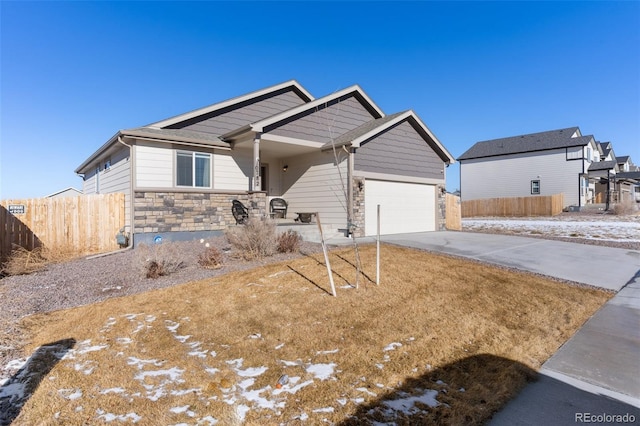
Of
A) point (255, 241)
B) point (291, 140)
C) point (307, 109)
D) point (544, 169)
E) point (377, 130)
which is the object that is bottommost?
point (255, 241)

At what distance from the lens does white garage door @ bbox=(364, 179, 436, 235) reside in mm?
12633

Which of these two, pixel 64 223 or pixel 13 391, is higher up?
pixel 64 223

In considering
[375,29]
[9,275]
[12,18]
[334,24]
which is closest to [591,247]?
[375,29]

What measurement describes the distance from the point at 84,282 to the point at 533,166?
3677 centimetres

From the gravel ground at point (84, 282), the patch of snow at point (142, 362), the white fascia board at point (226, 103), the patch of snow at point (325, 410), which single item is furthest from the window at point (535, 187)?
the patch of snow at point (142, 362)

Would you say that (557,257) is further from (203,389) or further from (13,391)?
(13,391)

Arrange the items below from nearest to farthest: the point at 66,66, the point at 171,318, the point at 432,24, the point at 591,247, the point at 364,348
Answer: the point at 364,348 < the point at 171,318 < the point at 591,247 < the point at 66,66 < the point at 432,24

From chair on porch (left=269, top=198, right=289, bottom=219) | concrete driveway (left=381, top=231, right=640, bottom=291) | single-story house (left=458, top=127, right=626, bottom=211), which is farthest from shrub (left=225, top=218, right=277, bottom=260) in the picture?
single-story house (left=458, top=127, right=626, bottom=211)

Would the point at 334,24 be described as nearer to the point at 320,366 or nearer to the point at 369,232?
the point at 369,232

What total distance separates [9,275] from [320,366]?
28.6ft

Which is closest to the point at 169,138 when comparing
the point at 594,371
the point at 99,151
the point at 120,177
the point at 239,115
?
the point at 120,177

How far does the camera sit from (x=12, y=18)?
852 cm

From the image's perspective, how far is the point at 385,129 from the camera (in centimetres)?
1304

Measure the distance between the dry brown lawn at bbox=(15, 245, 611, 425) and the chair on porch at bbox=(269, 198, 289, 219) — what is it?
7866mm
